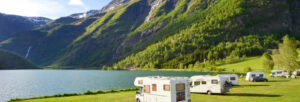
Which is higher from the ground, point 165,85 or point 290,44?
point 290,44

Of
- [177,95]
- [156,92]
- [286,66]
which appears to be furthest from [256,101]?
[286,66]

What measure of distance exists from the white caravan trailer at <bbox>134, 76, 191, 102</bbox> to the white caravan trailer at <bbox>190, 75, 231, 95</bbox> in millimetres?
10707

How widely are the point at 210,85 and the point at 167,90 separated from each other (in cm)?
1324

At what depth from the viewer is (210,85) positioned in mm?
33500

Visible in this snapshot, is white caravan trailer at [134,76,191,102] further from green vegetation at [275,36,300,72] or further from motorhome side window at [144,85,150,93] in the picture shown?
green vegetation at [275,36,300,72]

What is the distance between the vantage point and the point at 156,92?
23953 mm

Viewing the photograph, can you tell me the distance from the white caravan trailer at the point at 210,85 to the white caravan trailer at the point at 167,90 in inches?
422

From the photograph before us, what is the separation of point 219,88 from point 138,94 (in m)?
12.8

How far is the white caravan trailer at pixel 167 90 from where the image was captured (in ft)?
73.7

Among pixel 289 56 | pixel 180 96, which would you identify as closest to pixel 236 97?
pixel 180 96

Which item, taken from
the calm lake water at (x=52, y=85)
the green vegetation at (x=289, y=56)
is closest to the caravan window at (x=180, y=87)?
the calm lake water at (x=52, y=85)

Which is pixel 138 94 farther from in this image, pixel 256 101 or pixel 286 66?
pixel 286 66

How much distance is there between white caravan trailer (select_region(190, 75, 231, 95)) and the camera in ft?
107

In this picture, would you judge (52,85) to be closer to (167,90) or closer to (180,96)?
(167,90)
